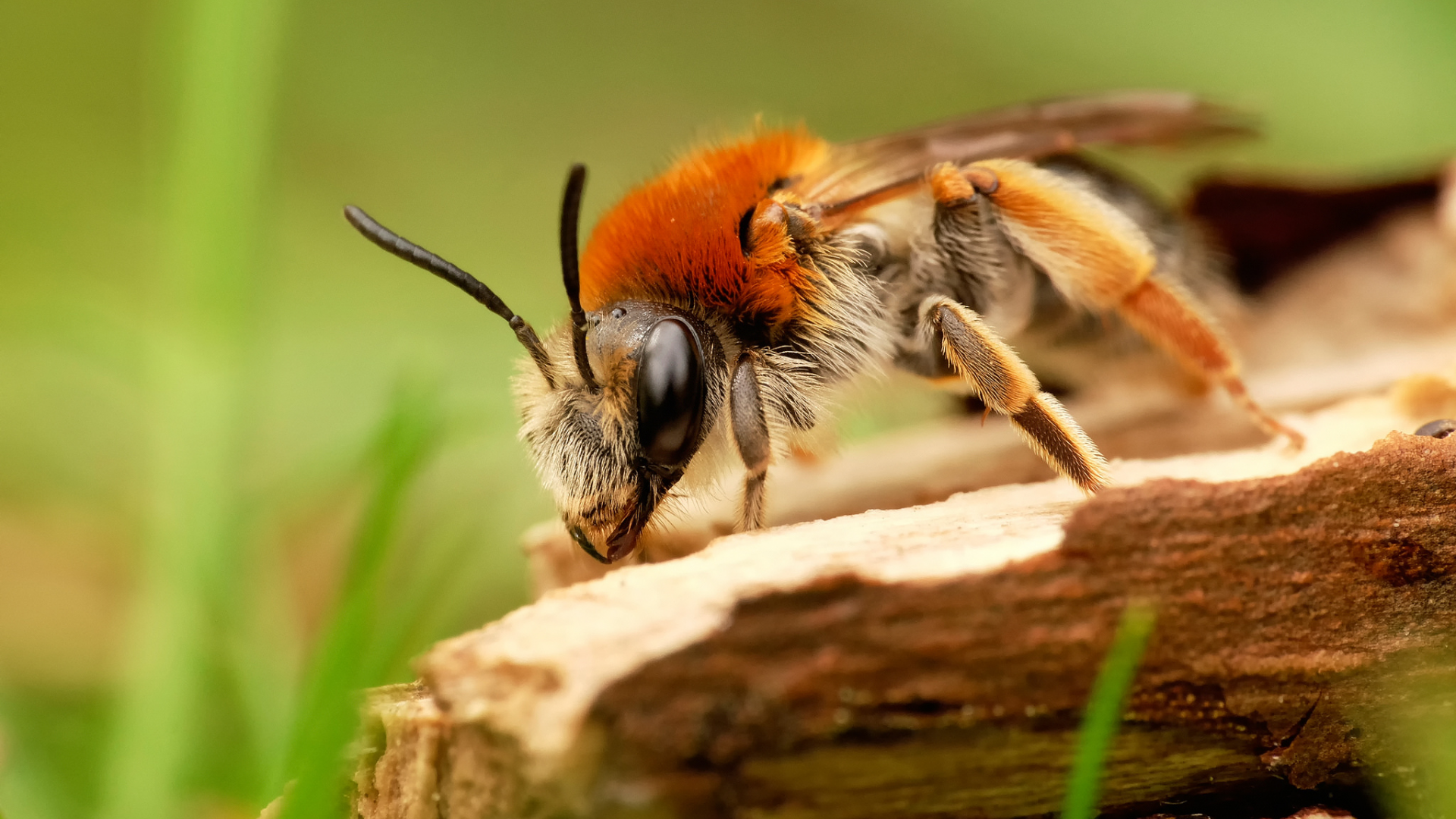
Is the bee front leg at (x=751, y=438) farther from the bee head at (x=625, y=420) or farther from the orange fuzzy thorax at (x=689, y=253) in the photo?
the orange fuzzy thorax at (x=689, y=253)

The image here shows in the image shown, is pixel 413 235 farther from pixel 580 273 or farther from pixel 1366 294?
pixel 1366 294

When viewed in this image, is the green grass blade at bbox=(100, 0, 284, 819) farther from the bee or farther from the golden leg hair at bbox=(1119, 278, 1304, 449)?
the golden leg hair at bbox=(1119, 278, 1304, 449)

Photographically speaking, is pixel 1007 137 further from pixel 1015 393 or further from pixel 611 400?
pixel 611 400

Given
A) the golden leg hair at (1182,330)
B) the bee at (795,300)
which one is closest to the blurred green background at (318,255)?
the bee at (795,300)

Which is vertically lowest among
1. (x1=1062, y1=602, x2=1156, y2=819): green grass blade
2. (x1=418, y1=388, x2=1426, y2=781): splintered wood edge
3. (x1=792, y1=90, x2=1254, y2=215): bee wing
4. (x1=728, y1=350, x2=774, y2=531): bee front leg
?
(x1=1062, y1=602, x2=1156, y2=819): green grass blade

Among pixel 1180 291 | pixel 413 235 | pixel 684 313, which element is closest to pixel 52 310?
pixel 413 235

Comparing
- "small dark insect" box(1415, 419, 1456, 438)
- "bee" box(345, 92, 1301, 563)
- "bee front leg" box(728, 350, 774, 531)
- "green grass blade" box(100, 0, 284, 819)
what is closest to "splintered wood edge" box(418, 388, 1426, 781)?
"bee front leg" box(728, 350, 774, 531)
